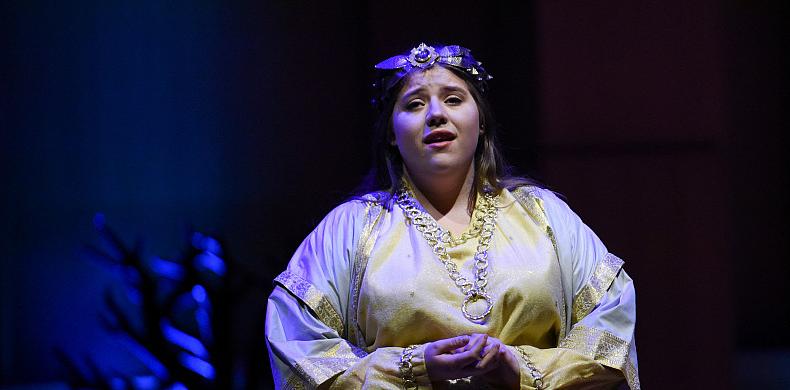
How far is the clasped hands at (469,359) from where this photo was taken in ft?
6.22

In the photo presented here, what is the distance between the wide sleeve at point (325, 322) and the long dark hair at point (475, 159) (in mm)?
123

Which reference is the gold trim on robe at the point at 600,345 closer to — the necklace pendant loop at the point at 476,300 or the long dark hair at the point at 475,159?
the necklace pendant loop at the point at 476,300

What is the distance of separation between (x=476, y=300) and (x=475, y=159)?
451 mm

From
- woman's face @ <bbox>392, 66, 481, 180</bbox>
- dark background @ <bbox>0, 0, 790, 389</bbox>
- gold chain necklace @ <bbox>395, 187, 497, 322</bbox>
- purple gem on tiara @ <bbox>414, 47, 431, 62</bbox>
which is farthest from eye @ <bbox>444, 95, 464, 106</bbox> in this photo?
dark background @ <bbox>0, 0, 790, 389</bbox>

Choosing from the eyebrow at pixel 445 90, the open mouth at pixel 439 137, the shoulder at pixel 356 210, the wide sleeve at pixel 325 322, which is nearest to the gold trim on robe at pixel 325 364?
the wide sleeve at pixel 325 322

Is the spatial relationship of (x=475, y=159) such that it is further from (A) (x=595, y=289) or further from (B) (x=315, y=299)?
(B) (x=315, y=299)

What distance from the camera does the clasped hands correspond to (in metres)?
1.90

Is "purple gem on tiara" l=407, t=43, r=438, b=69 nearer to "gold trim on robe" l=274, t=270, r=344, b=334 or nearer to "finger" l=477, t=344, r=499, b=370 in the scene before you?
"gold trim on robe" l=274, t=270, r=344, b=334

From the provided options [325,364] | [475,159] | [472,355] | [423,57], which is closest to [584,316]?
[472,355]

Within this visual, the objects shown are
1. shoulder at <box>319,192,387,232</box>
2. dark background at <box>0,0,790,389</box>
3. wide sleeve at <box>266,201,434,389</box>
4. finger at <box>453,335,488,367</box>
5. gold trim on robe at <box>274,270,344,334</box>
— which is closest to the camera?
finger at <box>453,335,488,367</box>

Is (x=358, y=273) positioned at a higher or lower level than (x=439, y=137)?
lower

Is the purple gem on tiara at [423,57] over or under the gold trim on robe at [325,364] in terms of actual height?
over

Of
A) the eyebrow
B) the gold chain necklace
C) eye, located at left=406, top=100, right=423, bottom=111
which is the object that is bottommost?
the gold chain necklace

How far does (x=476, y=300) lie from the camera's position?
206 cm
